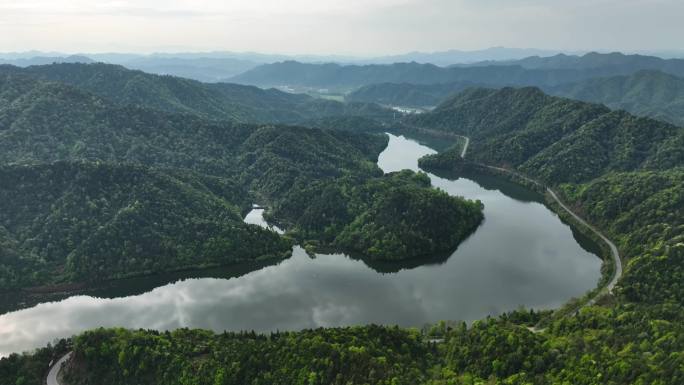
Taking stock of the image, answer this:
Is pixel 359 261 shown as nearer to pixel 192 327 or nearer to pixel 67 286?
pixel 192 327

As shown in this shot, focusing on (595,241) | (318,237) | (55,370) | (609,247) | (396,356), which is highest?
(609,247)

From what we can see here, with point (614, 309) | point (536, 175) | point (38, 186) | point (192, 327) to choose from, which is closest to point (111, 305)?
point (192, 327)

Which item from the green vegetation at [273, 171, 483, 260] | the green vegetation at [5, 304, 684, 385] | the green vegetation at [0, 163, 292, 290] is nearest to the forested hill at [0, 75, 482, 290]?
the green vegetation at [0, 163, 292, 290]

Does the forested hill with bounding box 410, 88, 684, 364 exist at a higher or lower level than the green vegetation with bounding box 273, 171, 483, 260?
higher

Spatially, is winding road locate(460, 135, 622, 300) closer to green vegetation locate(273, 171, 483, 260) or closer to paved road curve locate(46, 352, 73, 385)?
green vegetation locate(273, 171, 483, 260)

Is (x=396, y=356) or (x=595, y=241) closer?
(x=396, y=356)

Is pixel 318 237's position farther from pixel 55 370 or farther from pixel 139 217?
pixel 55 370

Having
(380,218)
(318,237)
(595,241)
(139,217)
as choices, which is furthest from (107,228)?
(595,241)
